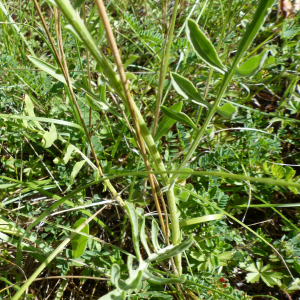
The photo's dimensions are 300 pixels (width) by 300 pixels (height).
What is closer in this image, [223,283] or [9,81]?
[223,283]

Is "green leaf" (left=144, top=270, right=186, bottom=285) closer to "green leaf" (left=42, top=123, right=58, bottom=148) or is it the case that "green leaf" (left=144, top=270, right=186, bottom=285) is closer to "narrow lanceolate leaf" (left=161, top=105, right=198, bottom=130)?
"narrow lanceolate leaf" (left=161, top=105, right=198, bottom=130)

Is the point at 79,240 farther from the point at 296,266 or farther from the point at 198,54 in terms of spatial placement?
the point at 296,266

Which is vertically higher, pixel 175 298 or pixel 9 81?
pixel 9 81

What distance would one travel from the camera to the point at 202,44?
0.75 metres

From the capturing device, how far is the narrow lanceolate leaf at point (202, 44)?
2.37ft

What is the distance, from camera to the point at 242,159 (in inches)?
69.6

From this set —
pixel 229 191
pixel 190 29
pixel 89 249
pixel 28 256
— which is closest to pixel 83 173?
pixel 89 249

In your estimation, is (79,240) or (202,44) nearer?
(202,44)

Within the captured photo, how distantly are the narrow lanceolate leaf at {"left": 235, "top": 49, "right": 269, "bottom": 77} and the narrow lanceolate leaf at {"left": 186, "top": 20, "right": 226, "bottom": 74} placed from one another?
0.20 ft

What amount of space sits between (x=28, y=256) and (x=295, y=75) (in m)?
2.10

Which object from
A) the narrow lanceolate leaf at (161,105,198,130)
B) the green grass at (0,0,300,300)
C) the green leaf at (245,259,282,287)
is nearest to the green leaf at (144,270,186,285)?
the green grass at (0,0,300,300)

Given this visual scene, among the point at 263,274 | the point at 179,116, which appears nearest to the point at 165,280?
the point at 179,116

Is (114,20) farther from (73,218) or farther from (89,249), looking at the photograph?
(89,249)

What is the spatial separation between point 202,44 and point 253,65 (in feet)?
0.46
